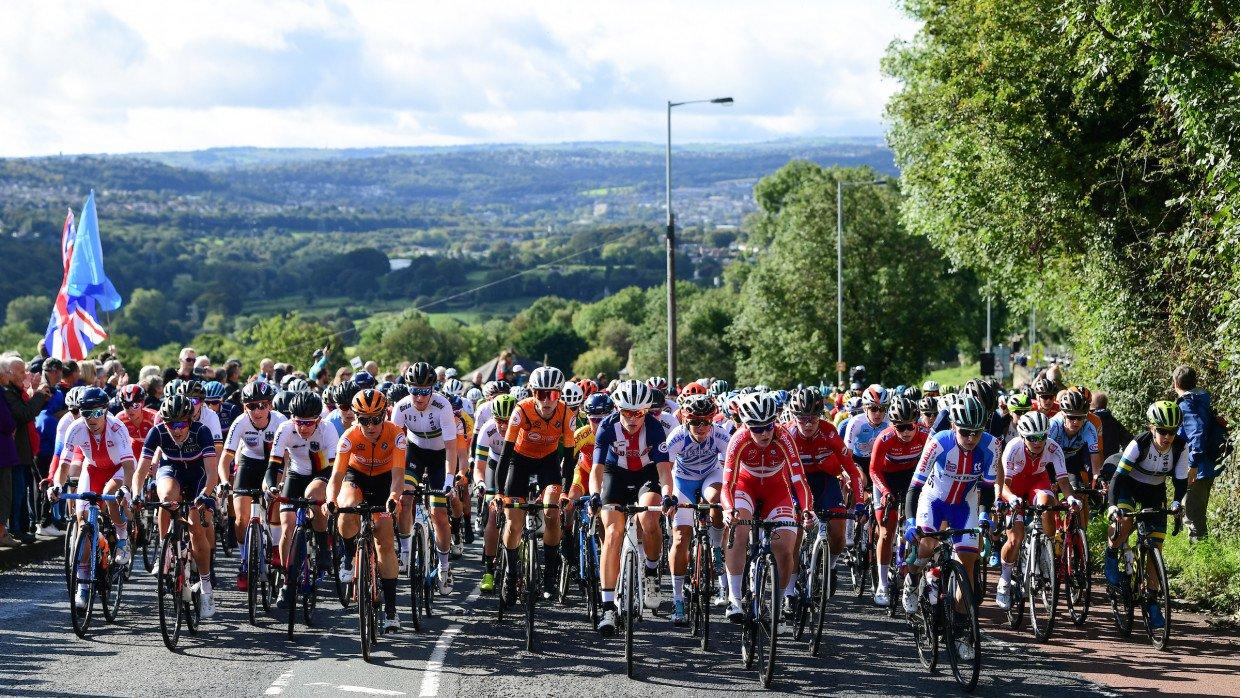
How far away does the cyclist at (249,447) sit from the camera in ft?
40.2

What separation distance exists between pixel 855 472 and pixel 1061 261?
14515 mm

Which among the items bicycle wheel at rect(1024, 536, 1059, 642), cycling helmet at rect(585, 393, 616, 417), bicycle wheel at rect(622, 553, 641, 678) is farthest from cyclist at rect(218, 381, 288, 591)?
bicycle wheel at rect(1024, 536, 1059, 642)

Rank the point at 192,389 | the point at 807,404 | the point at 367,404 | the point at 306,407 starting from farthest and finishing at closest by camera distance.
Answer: the point at 192,389
the point at 807,404
the point at 306,407
the point at 367,404

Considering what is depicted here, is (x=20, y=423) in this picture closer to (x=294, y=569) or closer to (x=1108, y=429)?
(x=294, y=569)

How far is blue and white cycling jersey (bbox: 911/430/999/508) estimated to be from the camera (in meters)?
10.1

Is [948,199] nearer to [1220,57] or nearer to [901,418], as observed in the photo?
[1220,57]

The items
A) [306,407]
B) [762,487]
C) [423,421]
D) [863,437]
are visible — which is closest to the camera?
[762,487]

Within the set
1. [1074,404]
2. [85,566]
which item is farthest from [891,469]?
[85,566]

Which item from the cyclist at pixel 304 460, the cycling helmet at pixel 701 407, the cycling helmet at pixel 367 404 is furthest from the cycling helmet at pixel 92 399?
the cycling helmet at pixel 701 407

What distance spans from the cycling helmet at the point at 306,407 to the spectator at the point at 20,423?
4788 mm

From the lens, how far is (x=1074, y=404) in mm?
12375

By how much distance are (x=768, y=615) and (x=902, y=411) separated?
325cm

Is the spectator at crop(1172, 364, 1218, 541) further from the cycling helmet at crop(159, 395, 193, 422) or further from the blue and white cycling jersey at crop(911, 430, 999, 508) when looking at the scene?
the cycling helmet at crop(159, 395, 193, 422)

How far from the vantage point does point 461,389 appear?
1836cm
